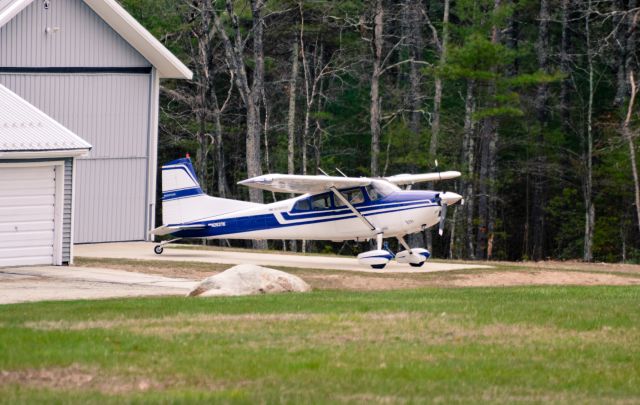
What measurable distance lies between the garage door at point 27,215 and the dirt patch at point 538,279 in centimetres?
851

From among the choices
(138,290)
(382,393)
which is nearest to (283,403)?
(382,393)

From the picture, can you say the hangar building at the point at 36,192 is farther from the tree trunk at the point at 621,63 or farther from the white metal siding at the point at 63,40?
the tree trunk at the point at 621,63

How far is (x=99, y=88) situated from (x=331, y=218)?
7.59 meters

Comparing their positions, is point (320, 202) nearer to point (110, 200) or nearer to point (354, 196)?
point (354, 196)

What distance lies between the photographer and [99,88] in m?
32.3

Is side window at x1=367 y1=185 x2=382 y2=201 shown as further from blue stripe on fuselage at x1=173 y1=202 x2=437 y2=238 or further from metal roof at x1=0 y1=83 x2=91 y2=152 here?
metal roof at x1=0 y1=83 x2=91 y2=152

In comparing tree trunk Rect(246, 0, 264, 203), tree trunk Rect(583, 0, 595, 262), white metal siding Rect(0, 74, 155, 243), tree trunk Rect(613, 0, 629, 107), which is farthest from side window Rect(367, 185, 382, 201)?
tree trunk Rect(613, 0, 629, 107)

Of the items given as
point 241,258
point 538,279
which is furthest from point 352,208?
point 538,279

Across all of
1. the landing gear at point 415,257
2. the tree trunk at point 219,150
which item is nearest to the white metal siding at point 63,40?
the landing gear at point 415,257

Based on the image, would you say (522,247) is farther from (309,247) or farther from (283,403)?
(283,403)

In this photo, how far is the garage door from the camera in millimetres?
25484

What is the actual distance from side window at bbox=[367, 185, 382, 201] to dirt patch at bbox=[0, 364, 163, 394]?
16.3m

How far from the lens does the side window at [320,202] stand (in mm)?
28984

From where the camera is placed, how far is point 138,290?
22.0m
